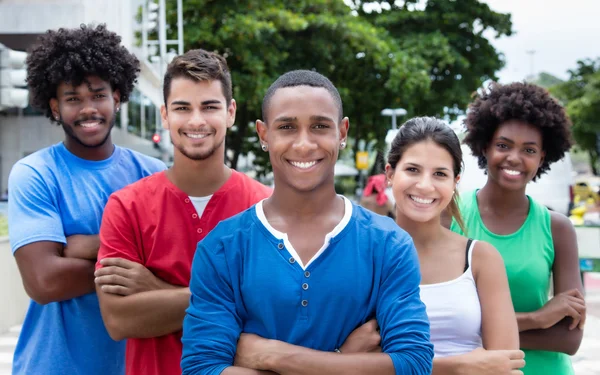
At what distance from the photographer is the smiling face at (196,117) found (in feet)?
9.48

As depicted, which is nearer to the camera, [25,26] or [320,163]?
[320,163]

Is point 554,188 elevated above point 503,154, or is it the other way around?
point 503,154

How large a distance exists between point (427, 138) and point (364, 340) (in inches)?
42.2

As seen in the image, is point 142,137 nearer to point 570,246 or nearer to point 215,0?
point 215,0

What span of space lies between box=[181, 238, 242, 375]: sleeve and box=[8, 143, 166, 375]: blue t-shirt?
40.3 inches

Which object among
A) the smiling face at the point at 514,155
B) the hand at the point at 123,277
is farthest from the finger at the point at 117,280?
the smiling face at the point at 514,155

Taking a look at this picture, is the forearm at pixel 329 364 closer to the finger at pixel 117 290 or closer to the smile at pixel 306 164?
the smile at pixel 306 164

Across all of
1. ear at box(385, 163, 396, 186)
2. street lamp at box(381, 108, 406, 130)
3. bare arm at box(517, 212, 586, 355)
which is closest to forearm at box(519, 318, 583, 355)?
bare arm at box(517, 212, 586, 355)

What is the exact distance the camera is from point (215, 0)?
17.3m

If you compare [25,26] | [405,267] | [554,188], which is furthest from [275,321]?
[25,26]

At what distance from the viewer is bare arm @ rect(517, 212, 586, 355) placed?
119 inches

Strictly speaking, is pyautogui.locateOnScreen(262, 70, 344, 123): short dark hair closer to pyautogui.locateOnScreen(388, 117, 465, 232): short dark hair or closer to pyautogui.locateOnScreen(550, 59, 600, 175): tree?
pyautogui.locateOnScreen(388, 117, 465, 232): short dark hair

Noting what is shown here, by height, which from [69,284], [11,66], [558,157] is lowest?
[69,284]

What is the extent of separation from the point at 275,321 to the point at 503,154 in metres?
1.62
